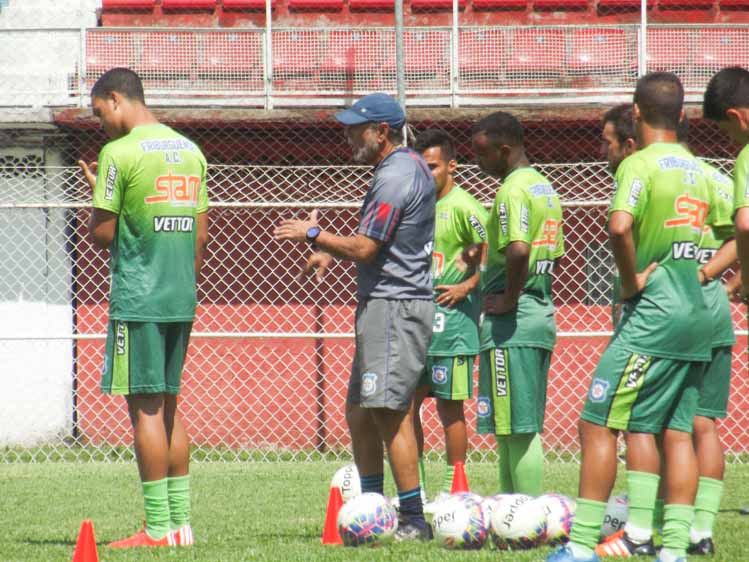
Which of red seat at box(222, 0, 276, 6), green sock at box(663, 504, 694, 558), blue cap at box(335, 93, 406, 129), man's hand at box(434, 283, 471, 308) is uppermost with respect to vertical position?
red seat at box(222, 0, 276, 6)

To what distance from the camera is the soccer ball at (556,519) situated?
531 cm

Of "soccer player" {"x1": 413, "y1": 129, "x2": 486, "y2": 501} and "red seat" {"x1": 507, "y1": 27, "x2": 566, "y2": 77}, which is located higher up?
"red seat" {"x1": 507, "y1": 27, "x2": 566, "y2": 77}

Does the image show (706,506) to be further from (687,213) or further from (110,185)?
(110,185)

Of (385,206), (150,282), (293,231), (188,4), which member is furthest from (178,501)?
(188,4)

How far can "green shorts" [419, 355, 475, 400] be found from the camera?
7125mm

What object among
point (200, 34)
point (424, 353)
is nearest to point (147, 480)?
point (424, 353)

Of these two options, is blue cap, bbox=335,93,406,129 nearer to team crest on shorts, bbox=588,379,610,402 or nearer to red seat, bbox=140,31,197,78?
team crest on shorts, bbox=588,379,610,402

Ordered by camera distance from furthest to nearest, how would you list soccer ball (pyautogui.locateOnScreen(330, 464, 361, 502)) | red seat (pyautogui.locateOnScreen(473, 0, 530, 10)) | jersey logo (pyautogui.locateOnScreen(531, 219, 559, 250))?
red seat (pyautogui.locateOnScreen(473, 0, 530, 10)) < soccer ball (pyautogui.locateOnScreen(330, 464, 361, 502)) < jersey logo (pyautogui.locateOnScreen(531, 219, 559, 250))

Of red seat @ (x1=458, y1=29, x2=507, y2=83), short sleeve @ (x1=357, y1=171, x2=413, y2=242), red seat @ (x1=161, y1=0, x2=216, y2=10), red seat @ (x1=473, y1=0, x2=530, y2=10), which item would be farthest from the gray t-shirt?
red seat @ (x1=161, y1=0, x2=216, y2=10)

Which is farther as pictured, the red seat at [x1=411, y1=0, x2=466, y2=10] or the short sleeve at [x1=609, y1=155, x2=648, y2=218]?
the red seat at [x1=411, y1=0, x2=466, y2=10]

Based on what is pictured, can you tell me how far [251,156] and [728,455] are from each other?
5715mm

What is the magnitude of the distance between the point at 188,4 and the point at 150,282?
985 cm

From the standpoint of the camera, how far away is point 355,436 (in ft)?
19.1

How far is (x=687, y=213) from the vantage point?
459cm
